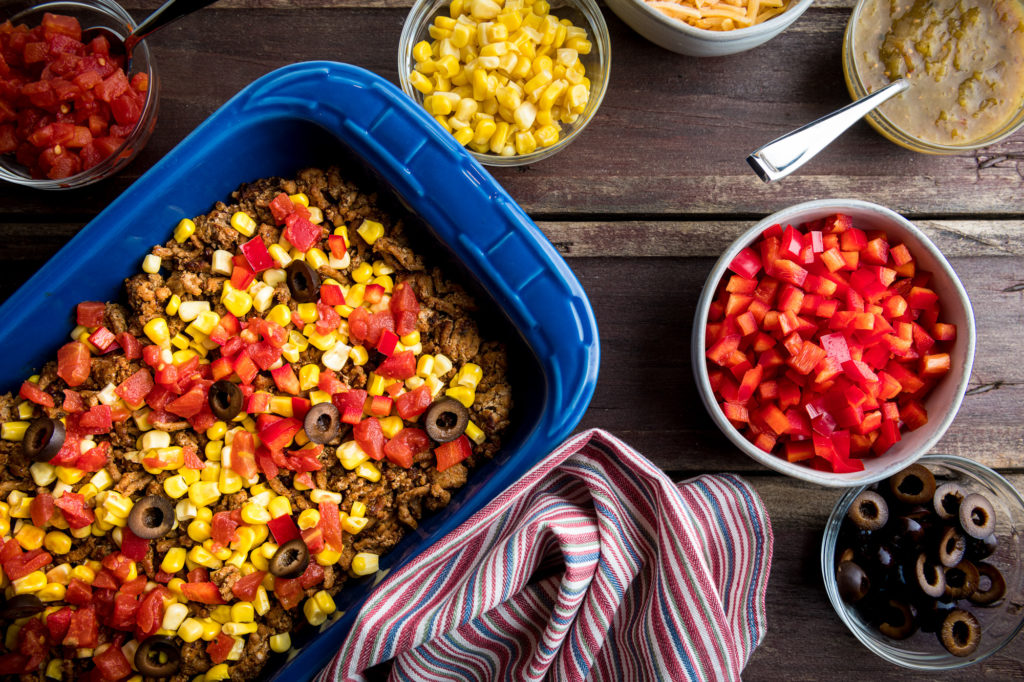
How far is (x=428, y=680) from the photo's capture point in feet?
5.83

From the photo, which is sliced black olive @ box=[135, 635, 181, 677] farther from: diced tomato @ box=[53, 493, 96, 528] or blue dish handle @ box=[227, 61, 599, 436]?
blue dish handle @ box=[227, 61, 599, 436]

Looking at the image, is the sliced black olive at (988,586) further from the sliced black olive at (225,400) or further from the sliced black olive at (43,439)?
the sliced black olive at (43,439)

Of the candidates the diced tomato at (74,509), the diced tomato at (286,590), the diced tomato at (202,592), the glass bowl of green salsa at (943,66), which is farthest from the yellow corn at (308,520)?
the glass bowl of green salsa at (943,66)

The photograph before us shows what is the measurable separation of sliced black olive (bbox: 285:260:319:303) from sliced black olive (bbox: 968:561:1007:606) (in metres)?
1.87

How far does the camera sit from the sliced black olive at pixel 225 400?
1653 mm

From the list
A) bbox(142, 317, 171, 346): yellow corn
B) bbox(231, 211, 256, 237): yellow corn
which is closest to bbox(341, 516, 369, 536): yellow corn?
bbox(142, 317, 171, 346): yellow corn

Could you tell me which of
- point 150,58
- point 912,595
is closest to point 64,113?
point 150,58

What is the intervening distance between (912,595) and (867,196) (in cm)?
109

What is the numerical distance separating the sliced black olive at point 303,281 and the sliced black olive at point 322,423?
0.27 meters

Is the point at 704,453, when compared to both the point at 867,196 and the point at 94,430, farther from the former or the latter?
the point at 94,430

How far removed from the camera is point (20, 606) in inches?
61.7

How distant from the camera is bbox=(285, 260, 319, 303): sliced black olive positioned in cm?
169

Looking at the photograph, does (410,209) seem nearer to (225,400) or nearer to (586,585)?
(225,400)

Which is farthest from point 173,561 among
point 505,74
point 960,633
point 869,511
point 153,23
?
point 960,633
